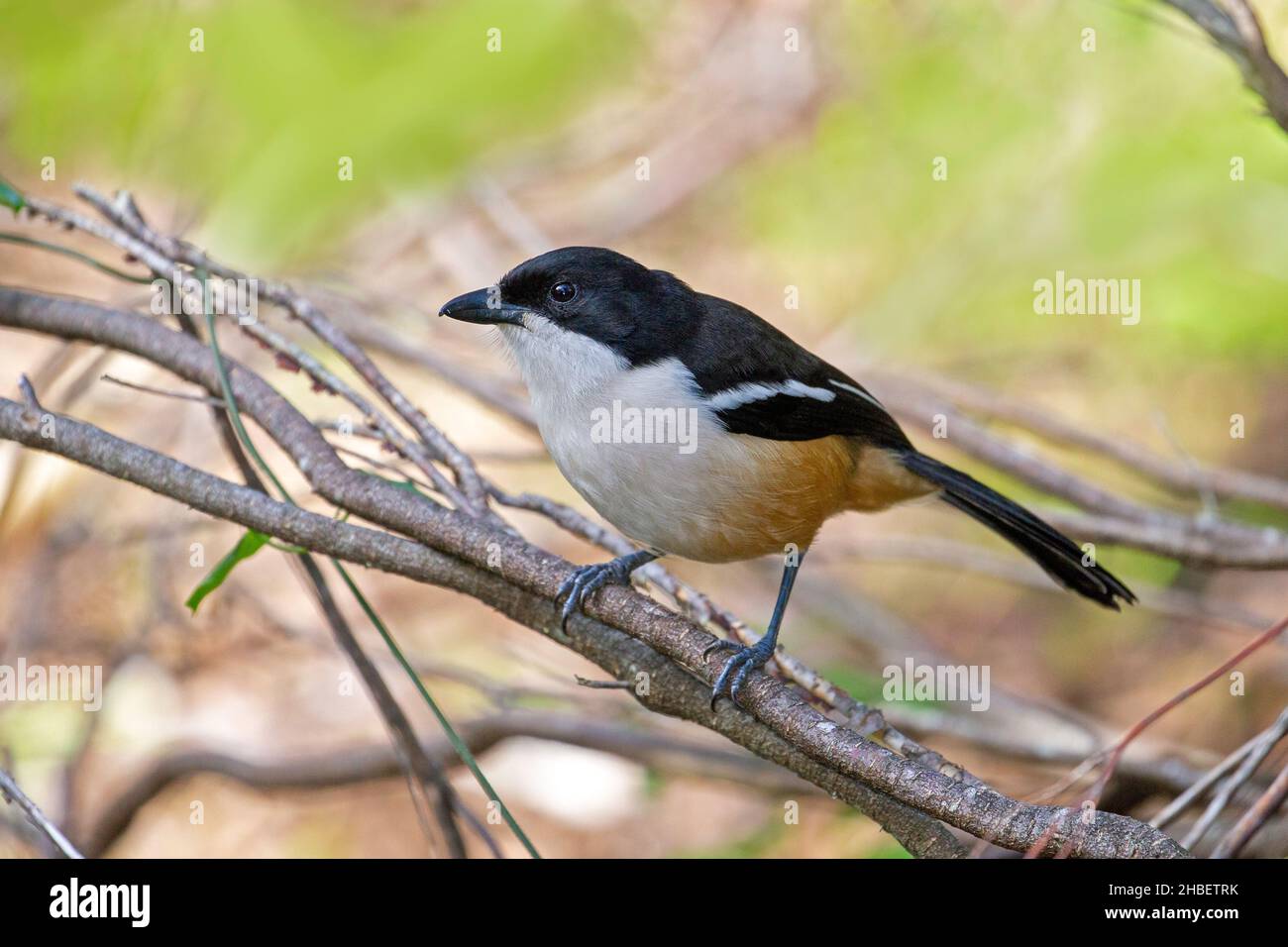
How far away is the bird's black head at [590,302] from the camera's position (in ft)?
11.3

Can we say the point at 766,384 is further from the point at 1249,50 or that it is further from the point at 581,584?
the point at 1249,50

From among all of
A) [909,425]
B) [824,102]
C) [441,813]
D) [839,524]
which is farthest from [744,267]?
[441,813]

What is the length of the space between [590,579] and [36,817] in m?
1.23

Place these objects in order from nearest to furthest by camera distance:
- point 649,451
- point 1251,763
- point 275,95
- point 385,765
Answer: point 1251,763 < point 649,451 < point 385,765 < point 275,95

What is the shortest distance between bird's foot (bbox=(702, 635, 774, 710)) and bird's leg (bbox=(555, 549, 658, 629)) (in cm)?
32

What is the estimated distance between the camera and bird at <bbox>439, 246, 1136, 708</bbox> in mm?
3186

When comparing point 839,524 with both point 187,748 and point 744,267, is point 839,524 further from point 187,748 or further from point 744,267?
point 187,748

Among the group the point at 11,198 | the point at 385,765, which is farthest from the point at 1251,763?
the point at 11,198

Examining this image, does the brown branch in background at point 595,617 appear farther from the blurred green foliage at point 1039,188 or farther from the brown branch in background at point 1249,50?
the blurred green foliage at point 1039,188

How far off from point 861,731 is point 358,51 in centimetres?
420

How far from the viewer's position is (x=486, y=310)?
3.50m

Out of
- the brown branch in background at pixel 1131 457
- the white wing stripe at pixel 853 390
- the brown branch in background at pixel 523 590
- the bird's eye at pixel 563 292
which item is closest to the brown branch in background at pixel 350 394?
the brown branch in background at pixel 523 590

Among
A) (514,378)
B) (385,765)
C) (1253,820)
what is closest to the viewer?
(1253,820)

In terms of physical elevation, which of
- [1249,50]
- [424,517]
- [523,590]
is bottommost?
[523,590]
